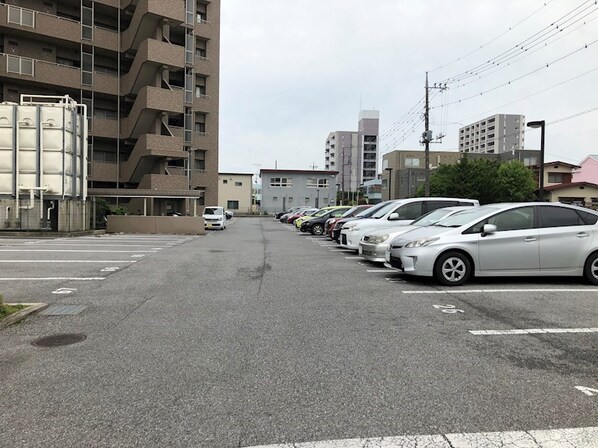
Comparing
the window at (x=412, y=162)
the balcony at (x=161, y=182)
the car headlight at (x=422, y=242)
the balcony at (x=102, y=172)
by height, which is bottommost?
the car headlight at (x=422, y=242)

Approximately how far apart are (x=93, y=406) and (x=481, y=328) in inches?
171

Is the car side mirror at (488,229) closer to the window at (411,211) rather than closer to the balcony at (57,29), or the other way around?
the window at (411,211)

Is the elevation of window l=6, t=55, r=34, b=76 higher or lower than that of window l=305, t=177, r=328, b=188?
higher

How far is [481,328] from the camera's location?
5.65 metres

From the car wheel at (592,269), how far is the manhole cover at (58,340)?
8.45 m

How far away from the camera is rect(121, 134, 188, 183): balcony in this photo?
30656 millimetres

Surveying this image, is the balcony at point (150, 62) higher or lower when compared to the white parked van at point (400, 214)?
higher

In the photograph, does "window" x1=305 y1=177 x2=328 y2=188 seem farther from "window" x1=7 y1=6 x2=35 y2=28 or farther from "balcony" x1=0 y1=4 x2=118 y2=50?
"window" x1=7 y1=6 x2=35 y2=28

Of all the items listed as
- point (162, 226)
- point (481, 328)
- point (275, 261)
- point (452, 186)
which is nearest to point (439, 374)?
point (481, 328)

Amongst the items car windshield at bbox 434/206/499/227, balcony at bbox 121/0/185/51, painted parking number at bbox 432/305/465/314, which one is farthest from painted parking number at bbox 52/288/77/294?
balcony at bbox 121/0/185/51

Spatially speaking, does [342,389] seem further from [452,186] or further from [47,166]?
[452,186]

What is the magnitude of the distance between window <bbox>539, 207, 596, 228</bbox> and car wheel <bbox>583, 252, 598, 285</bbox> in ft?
2.14

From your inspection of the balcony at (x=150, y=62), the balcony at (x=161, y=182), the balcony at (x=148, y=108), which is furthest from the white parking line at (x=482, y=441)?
the balcony at (x=150, y=62)

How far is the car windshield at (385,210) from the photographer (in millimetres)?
14156
